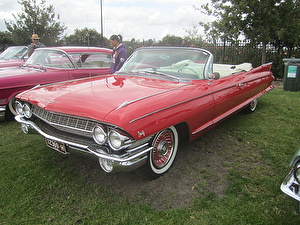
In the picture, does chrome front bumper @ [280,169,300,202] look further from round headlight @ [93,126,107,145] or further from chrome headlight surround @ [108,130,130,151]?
round headlight @ [93,126,107,145]

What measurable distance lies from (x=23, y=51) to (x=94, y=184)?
8.19 m

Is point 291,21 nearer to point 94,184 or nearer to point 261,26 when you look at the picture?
point 261,26

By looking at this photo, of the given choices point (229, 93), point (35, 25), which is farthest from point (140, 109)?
point (35, 25)

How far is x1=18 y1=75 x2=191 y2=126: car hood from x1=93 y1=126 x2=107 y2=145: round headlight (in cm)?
10

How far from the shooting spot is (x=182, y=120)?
2699 millimetres

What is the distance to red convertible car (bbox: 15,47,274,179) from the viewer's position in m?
2.21

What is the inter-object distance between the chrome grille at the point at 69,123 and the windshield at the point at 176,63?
1464 millimetres

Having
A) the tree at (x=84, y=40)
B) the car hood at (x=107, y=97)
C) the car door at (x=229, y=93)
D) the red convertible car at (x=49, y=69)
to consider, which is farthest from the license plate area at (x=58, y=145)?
the tree at (x=84, y=40)

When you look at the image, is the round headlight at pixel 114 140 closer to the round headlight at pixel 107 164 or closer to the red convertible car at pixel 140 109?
the red convertible car at pixel 140 109

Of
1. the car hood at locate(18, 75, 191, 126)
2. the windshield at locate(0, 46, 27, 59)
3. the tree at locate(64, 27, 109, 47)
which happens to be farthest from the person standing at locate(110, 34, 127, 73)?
the tree at locate(64, 27, 109, 47)

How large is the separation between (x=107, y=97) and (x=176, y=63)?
1.41 metres

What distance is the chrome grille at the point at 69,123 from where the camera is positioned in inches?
93.3

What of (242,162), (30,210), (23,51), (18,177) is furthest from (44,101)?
(23,51)

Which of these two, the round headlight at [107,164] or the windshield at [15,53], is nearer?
the round headlight at [107,164]
